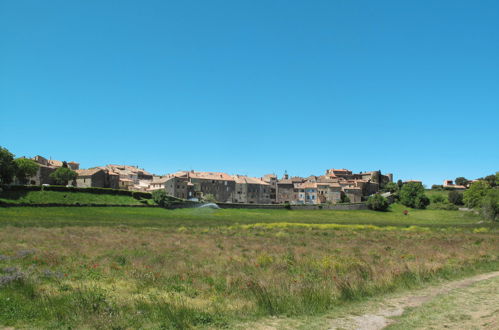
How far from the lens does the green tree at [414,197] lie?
444 feet

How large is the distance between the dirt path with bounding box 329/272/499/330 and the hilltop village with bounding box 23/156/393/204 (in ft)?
379

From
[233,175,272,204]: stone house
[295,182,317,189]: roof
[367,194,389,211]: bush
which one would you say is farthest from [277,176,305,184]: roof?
[367,194,389,211]: bush

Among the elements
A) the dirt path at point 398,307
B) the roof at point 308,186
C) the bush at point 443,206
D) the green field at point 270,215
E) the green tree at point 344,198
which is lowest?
Answer: the green field at point 270,215

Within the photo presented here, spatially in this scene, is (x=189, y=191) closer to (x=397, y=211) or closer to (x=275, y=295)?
(x=397, y=211)

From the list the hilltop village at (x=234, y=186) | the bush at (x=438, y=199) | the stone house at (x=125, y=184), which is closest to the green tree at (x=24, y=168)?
the hilltop village at (x=234, y=186)

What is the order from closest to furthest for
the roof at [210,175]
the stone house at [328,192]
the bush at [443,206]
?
1. the bush at [443,206]
2. the stone house at [328,192]
3. the roof at [210,175]

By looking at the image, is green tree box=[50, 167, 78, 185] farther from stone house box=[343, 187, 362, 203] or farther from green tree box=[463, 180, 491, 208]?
green tree box=[463, 180, 491, 208]

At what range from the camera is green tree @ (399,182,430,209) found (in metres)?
135

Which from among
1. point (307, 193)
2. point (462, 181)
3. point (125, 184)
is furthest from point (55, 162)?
point (462, 181)

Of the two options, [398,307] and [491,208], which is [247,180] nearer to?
[491,208]

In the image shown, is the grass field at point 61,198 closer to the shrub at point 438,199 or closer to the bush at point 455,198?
the shrub at point 438,199

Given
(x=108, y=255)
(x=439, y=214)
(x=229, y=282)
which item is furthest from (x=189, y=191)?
(x=229, y=282)

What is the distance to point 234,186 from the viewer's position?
152 meters

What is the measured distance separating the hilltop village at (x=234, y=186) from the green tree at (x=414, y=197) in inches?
659
